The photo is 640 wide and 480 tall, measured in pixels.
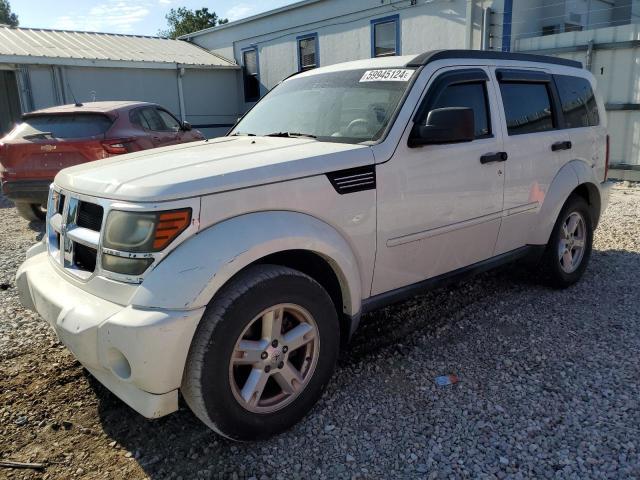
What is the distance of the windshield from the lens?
3.31 metres

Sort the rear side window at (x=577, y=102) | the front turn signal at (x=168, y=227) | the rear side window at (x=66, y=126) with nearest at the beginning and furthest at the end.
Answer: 1. the front turn signal at (x=168, y=227)
2. the rear side window at (x=577, y=102)
3. the rear side window at (x=66, y=126)

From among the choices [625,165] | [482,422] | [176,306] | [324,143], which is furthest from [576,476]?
[625,165]

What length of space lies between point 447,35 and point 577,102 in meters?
8.78

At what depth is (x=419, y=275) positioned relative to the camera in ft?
11.3

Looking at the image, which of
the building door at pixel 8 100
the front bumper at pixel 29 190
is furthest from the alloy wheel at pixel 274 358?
the building door at pixel 8 100

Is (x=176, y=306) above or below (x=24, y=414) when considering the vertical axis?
above

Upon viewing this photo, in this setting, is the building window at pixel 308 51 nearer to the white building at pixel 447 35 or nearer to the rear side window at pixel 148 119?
the white building at pixel 447 35

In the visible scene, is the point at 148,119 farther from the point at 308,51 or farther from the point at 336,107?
the point at 308,51

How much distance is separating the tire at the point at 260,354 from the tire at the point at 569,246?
103 inches

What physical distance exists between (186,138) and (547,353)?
7.10 meters

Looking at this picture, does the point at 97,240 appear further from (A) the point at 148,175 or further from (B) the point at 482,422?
(B) the point at 482,422

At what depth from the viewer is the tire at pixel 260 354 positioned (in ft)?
7.79

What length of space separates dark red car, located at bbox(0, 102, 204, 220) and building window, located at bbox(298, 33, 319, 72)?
9.82 metres

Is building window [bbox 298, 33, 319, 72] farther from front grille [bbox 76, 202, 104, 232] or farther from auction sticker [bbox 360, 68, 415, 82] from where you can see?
front grille [bbox 76, 202, 104, 232]
